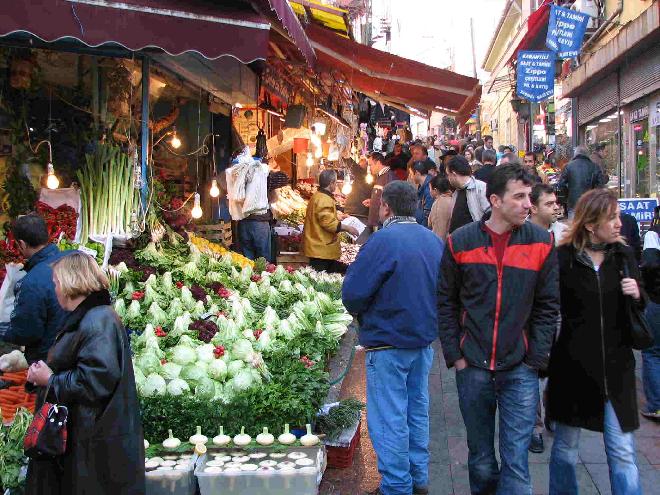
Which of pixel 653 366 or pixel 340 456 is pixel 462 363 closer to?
pixel 340 456

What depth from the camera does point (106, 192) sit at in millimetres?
7629

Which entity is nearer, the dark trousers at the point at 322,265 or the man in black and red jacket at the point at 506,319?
the man in black and red jacket at the point at 506,319

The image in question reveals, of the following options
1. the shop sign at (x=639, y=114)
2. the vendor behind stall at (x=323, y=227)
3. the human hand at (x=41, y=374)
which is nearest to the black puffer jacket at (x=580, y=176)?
the vendor behind stall at (x=323, y=227)

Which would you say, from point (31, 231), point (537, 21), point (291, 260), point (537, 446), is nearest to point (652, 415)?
point (537, 446)

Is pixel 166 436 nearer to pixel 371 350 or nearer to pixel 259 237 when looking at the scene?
pixel 371 350

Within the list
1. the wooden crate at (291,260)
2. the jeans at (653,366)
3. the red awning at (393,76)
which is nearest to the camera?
the jeans at (653,366)

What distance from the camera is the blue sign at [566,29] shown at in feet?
47.6

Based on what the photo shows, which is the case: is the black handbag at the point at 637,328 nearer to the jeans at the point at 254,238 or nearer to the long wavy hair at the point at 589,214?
the long wavy hair at the point at 589,214

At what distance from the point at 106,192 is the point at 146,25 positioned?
2112 millimetres

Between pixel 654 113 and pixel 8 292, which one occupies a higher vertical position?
pixel 654 113

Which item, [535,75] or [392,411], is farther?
[535,75]

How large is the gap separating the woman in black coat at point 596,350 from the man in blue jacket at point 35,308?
3.27 m

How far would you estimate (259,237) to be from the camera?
10.6 metres

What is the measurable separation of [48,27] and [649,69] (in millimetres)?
10517
